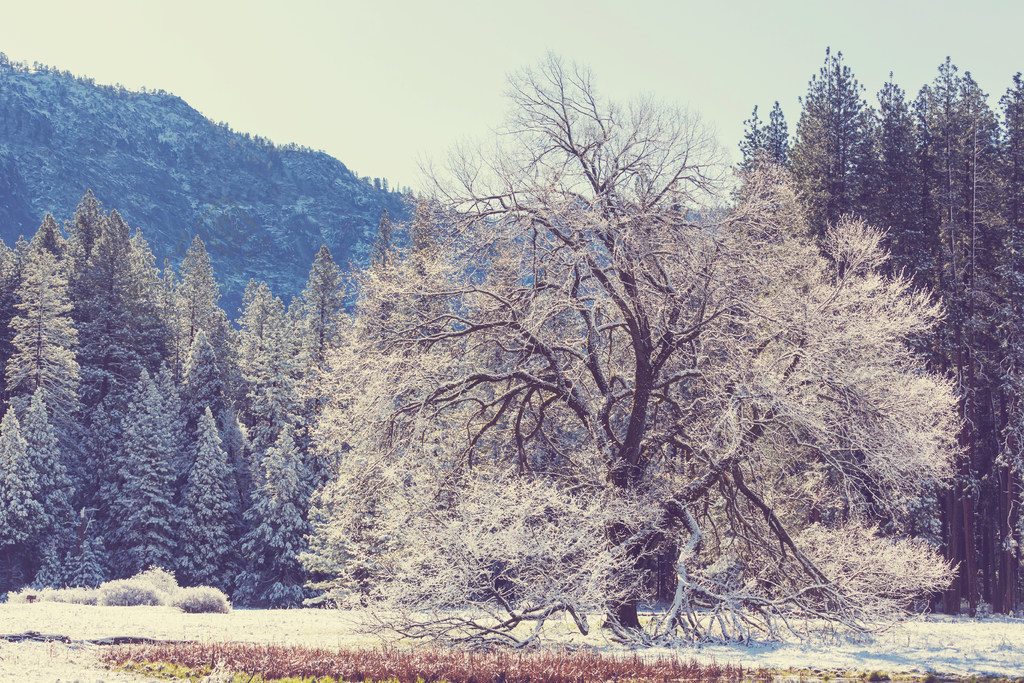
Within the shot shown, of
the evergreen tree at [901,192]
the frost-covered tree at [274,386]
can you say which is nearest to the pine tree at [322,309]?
the frost-covered tree at [274,386]

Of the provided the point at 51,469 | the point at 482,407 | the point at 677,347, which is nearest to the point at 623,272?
the point at 677,347

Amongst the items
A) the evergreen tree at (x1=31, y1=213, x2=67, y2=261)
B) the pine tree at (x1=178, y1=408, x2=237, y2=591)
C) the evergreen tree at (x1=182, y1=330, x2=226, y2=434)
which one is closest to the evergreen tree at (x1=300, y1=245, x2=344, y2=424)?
the evergreen tree at (x1=182, y1=330, x2=226, y2=434)

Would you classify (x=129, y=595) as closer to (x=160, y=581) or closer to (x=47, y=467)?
(x=160, y=581)

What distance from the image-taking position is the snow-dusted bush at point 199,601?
24.1 metres

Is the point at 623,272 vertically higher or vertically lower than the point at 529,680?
higher

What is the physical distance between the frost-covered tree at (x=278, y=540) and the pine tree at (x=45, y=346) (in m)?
11.0

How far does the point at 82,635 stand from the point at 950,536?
2723cm

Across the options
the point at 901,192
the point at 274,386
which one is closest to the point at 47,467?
the point at 274,386

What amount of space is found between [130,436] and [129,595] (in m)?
23.0

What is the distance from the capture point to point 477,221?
52.5 feet

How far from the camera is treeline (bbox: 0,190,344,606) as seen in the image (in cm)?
4088

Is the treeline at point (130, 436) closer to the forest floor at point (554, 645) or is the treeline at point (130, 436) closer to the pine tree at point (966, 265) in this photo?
the forest floor at point (554, 645)

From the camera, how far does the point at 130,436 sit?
148 ft

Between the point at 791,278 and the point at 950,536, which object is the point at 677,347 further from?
the point at 950,536
